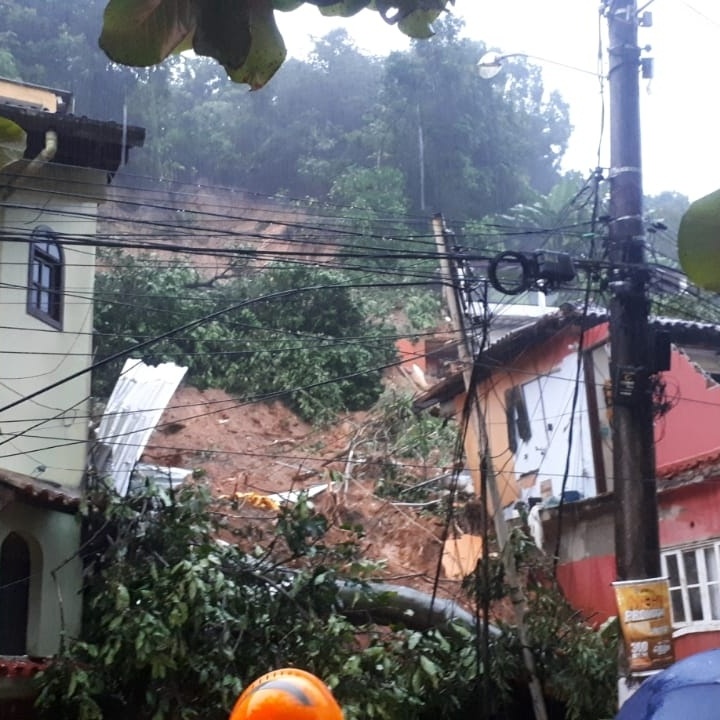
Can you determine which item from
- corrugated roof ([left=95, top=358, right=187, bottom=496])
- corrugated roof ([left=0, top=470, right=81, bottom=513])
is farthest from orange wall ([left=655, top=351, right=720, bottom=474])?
corrugated roof ([left=0, top=470, right=81, bottom=513])

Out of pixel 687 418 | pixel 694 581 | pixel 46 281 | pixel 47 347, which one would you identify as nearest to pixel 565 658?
pixel 694 581

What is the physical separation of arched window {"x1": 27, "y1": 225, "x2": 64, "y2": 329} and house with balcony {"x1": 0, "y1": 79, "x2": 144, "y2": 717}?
0.5 inches

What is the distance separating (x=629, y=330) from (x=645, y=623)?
1.86 metres

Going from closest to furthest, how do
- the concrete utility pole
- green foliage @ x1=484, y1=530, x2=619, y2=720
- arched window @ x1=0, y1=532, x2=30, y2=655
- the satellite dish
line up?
the concrete utility pole < the satellite dish < green foliage @ x1=484, y1=530, x2=619, y2=720 < arched window @ x1=0, y1=532, x2=30, y2=655

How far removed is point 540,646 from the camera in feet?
30.3

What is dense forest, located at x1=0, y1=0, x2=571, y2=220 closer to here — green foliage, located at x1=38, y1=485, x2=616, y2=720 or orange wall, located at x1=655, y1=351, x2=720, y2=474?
orange wall, located at x1=655, y1=351, x2=720, y2=474

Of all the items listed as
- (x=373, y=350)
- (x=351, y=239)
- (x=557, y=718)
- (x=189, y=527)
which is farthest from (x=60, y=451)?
(x=351, y=239)

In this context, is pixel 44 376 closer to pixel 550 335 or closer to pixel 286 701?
pixel 550 335

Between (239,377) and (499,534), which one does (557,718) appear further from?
(239,377)

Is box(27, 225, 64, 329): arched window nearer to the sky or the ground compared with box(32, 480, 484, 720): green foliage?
nearer to the sky

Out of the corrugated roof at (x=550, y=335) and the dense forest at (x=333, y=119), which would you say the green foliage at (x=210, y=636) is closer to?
the corrugated roof at (x=550, y=335)

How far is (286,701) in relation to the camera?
3330 millimetres

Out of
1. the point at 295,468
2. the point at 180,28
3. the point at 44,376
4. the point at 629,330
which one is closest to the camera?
the point at 180,28

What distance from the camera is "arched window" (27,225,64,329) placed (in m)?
10.0
